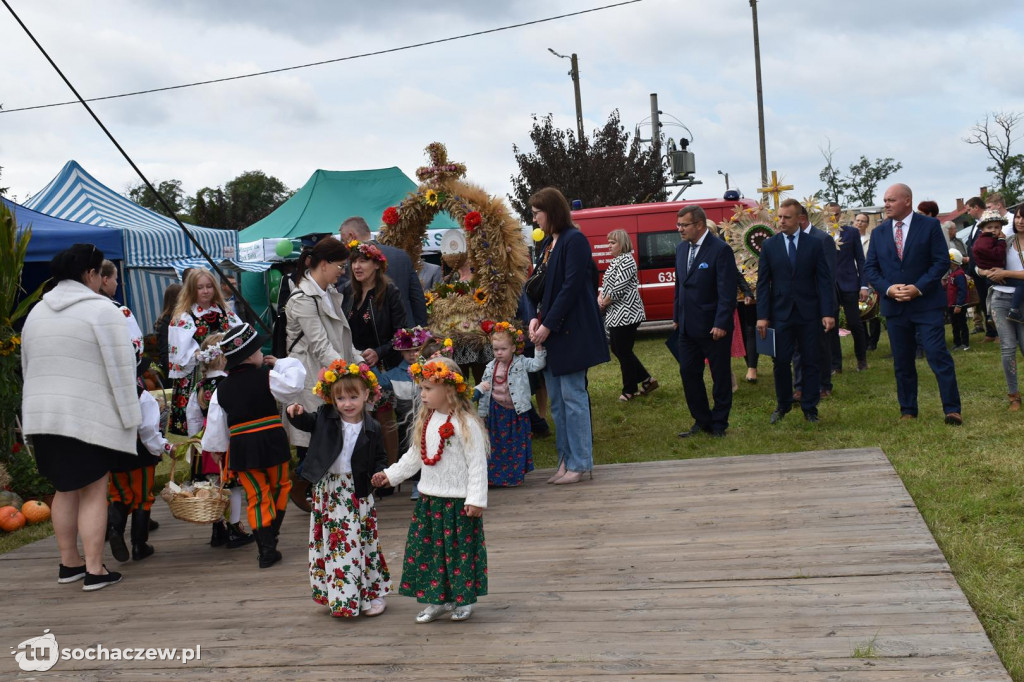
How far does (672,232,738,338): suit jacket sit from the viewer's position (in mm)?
8273

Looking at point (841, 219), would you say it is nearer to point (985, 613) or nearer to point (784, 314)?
point (784, 314)

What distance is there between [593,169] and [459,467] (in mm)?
24476

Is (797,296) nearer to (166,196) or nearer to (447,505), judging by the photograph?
(447,505)

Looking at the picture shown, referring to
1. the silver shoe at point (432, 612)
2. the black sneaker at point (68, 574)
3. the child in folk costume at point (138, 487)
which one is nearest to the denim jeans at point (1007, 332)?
the silver shoe at point (432, 612)

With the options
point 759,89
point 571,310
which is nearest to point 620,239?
point 571,310

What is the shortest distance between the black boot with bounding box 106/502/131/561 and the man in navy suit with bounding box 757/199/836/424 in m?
5.33

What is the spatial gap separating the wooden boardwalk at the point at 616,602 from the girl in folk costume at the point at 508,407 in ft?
1.72

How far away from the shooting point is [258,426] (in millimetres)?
5695

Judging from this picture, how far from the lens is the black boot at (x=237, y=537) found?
20.9 feet

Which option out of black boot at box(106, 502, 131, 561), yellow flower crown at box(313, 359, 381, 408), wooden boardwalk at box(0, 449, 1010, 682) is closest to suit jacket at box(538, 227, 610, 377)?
wooden boardwalk at box(0, 449, 1010, 682)

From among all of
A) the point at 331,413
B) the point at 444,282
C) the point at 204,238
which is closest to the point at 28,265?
the point at 204,238

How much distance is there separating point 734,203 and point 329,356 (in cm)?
1167

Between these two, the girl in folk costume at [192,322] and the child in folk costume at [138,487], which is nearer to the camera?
the child in folk costume at [138,487]

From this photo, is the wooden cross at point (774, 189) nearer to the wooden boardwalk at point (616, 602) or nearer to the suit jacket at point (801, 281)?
the suit jacket at point (801, 281)
